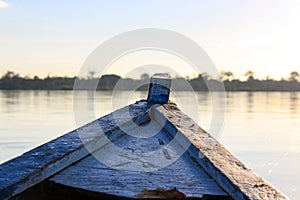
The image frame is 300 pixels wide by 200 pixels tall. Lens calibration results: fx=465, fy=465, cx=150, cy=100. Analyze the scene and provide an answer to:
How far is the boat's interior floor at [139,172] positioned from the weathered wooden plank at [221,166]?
6cm

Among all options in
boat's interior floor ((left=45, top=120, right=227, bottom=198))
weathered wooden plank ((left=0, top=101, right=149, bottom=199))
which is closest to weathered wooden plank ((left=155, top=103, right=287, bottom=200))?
boat's interior floor ((left=45, top=120, right=227, bottom=198))

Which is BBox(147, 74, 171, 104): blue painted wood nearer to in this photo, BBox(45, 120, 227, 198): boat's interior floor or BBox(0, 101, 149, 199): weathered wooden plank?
BBox(0, 101, 149, 199): weathered wooden plank

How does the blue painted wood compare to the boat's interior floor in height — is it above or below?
above

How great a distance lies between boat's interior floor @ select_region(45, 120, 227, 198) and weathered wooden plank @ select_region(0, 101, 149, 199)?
0.06 meters

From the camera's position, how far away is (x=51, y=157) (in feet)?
8.38

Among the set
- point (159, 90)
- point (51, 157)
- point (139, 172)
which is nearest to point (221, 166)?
point (139, 172)

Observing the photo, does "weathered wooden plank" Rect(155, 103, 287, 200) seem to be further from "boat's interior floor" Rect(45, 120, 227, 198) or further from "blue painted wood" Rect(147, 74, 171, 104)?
"blue painted wood" Rect(147, 74, 171, 104)

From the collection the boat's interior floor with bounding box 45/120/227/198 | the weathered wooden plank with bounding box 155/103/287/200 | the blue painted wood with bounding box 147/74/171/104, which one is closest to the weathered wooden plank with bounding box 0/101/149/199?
the boat's interior floor with bounding box 45/120/227/198

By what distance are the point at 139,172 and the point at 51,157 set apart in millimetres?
491

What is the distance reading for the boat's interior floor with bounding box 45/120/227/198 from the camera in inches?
94.8

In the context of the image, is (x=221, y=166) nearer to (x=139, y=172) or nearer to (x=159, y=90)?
(x=139, y=172)

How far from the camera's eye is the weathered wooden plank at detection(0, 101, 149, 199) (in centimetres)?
233

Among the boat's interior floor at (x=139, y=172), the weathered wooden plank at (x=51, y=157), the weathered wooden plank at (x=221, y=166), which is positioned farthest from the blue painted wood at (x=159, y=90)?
the boat's interior floor at (x=139, y=172)

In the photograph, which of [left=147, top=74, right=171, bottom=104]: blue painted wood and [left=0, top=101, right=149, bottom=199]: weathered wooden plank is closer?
[left=0, top=101, right=149, bottom=199]: weathered wooden plank
